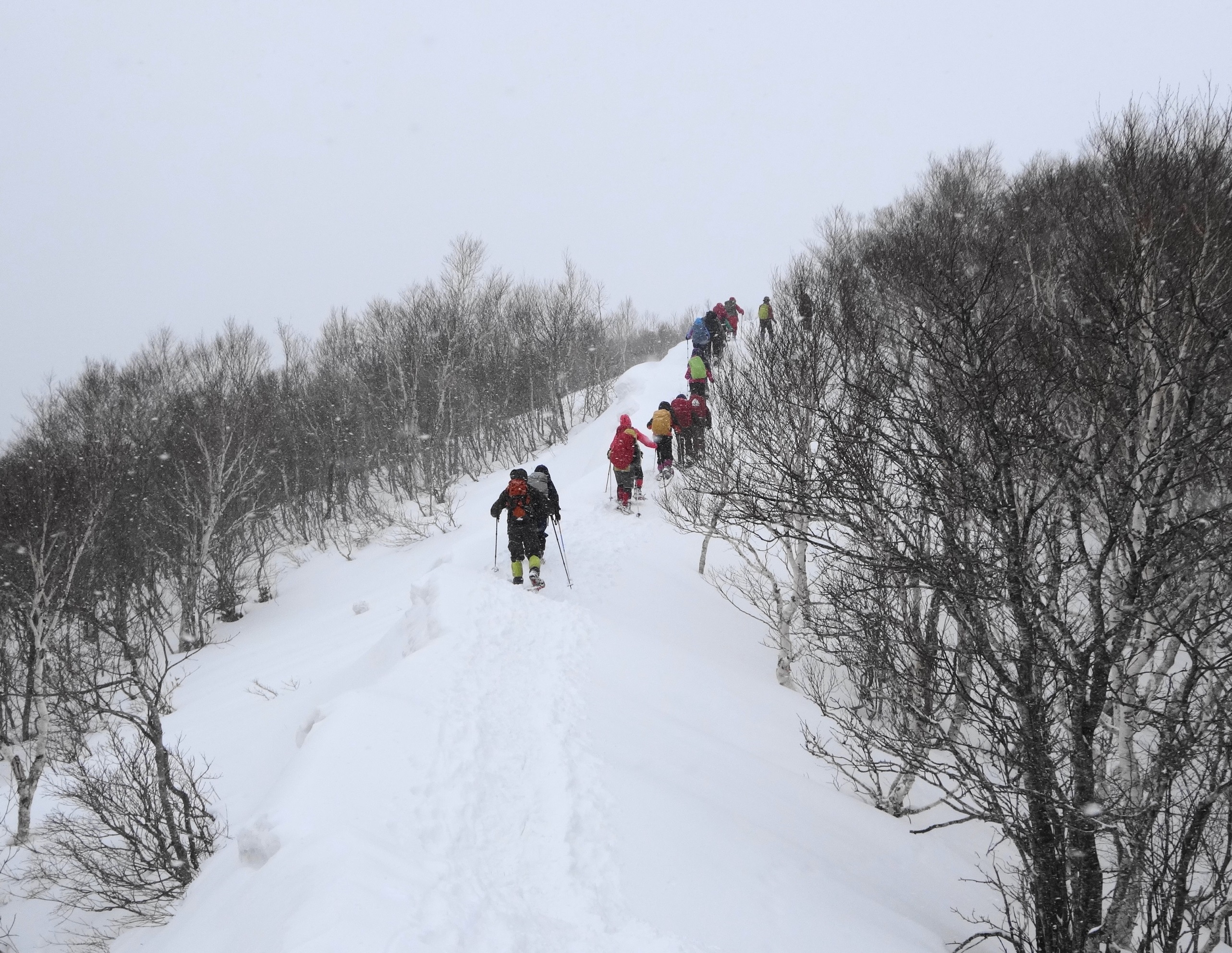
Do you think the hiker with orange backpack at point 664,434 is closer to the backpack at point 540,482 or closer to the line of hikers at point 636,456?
the line of hikers at point 636,456

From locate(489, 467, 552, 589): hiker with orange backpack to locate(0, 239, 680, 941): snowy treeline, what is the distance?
4718 mm

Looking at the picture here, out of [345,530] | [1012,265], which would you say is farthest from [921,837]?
[345,530]

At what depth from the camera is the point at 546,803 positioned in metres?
4.95

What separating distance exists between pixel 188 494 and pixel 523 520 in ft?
55.2

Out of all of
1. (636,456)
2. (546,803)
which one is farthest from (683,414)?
(546,803)

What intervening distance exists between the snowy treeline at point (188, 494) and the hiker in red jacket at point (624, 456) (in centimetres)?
810

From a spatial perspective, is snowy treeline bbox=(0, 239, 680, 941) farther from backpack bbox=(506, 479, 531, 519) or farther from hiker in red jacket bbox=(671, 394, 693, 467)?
hiker in red jacket bbox=(671, 394, 693, 467)

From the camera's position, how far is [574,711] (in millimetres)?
6301

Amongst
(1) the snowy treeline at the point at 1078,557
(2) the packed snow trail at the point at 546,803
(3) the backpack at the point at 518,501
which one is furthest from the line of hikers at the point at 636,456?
(1) the snowy treeline at the point at 1078,557

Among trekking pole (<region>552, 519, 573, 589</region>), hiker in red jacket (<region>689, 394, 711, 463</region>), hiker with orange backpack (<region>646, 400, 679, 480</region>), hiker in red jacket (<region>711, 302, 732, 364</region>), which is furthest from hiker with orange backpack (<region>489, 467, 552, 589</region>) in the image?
hiker in red jacket (<region>711, 302, 732, 364</region>)

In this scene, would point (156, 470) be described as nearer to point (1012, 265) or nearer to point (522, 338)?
point (522, 338)

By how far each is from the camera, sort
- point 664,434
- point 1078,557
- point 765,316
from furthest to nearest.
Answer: point 765,316
point 664,434
point 1078,557

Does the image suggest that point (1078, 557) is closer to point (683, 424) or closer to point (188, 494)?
point (683, 424)

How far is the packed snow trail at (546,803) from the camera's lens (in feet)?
12.3
